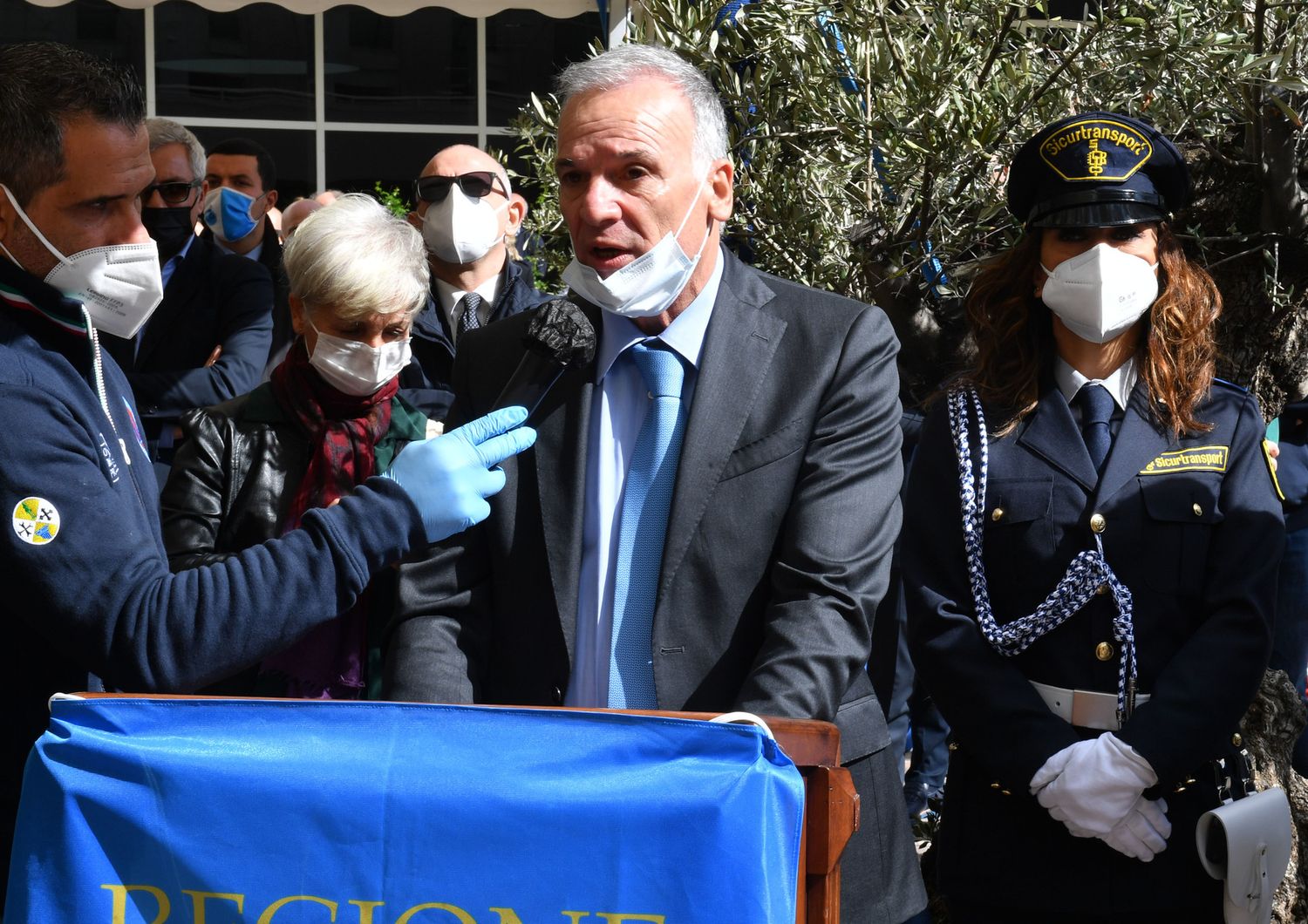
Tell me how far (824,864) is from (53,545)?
120 centimetres

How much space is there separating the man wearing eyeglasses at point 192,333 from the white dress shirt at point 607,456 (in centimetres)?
232

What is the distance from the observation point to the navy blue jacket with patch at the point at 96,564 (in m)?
2.17

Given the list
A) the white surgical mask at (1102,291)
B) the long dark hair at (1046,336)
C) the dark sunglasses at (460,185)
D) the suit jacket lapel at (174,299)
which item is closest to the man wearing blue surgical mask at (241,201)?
the suit jacket lapel at (174,299)

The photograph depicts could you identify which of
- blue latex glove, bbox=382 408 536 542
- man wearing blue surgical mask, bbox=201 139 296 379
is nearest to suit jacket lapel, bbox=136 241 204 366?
man wearing blue surgical mask, bbox=201 139 296 379

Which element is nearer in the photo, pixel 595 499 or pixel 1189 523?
pixel 595 499

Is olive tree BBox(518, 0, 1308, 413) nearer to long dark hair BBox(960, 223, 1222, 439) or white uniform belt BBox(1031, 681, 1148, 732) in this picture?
long dark hair BBox(960, 223, 1222, 439)

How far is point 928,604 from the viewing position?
3.02m

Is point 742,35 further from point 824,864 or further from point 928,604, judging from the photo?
point 824,864

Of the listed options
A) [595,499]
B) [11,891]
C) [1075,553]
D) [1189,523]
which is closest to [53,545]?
[11,891]

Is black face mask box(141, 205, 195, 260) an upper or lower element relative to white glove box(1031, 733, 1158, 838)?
upper

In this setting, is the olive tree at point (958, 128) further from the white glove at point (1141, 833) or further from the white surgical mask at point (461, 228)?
the white glove at point (1141, 833)

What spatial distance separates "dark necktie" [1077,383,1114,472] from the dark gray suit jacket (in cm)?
70

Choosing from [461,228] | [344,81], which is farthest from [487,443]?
[344,81]

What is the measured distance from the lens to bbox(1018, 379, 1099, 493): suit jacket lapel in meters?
2.99
